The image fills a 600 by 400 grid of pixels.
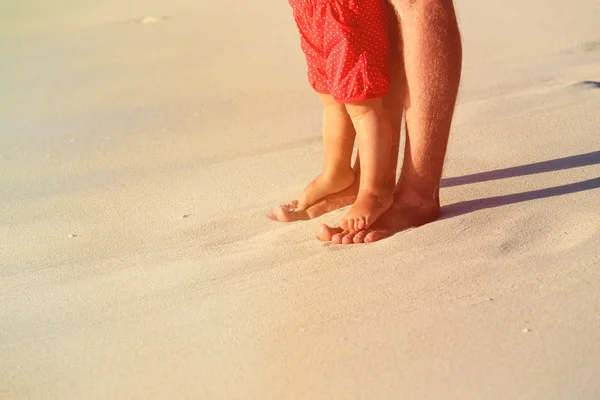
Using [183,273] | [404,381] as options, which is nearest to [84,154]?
[183,273]

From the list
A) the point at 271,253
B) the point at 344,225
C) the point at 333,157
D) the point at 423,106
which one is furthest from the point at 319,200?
the point at 423,106

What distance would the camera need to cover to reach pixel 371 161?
2602 millimetres

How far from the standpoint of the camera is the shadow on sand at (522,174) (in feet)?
8.80

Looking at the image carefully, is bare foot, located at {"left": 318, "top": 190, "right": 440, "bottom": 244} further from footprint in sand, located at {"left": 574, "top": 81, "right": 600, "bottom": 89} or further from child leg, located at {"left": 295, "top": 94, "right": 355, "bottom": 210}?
footprint in sand, located at {"left": 574, "top": 81, "right": 600, "bottom": 89}

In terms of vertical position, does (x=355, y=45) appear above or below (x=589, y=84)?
above

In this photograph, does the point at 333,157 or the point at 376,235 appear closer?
the point at 376,235

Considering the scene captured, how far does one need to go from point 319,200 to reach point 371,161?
0.29m

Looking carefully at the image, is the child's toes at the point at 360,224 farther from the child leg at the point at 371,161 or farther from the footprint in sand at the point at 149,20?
the footprint in sand at the point at 149,20

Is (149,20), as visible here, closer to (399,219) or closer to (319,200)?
(319,200)

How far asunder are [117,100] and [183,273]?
2276mm

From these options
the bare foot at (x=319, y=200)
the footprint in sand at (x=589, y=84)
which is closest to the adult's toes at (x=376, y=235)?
the bare foot at (x=319, y=200)

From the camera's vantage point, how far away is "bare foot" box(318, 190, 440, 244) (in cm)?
254

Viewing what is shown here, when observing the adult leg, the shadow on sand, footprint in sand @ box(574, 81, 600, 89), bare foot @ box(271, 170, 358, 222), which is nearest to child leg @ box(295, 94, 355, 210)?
bare foot @ box(271, 170, 358, 222)

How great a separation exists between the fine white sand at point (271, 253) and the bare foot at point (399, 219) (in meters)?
0.07
